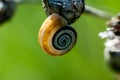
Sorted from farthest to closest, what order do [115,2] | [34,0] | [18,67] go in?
[18,67] → [115,2] → [34,0]

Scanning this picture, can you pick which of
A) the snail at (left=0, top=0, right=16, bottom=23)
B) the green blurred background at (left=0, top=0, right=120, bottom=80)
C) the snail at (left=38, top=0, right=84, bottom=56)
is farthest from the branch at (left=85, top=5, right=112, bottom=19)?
the green blurred background at (left=0, top=0, right=120, bottom=80)

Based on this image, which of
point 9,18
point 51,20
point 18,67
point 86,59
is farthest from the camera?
point 18,67

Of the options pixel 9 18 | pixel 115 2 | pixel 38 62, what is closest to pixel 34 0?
pixel 9 18

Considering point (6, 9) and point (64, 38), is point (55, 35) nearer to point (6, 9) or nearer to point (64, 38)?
point (64, 38)

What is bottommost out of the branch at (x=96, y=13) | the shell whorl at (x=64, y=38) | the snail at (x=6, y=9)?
the shell whorl at (x=64, y=38)

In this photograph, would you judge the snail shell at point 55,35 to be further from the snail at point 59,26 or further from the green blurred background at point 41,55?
the green blurred background at point 41,55

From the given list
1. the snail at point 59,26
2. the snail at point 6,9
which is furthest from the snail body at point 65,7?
the snail at point 6,9

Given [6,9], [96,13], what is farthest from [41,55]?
[96,13]

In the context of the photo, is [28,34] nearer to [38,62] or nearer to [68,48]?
[38,62]
